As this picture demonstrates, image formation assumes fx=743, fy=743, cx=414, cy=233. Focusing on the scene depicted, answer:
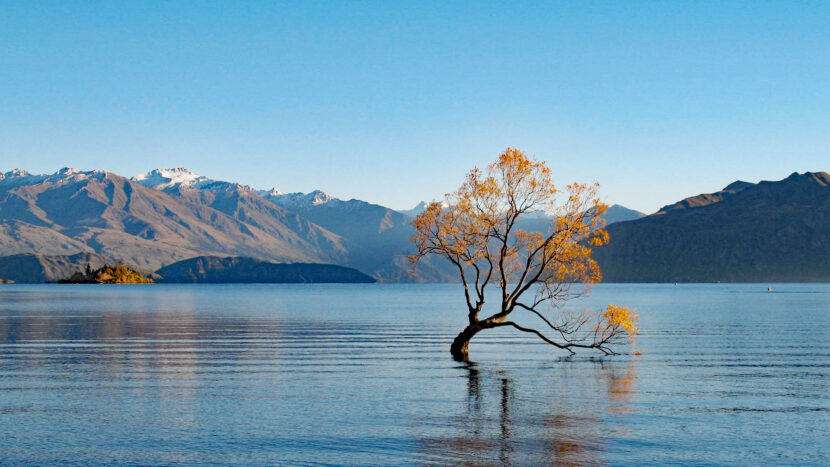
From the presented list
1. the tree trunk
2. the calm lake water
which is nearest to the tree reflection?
the calm lake water

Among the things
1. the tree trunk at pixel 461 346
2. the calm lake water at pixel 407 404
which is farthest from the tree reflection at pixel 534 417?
the tree trunk at pixel 461 346

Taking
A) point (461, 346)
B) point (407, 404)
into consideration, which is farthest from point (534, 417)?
point (461, 346)

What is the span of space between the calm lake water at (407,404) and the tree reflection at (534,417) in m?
0.11

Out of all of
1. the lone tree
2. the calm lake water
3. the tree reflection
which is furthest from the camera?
the lone tree

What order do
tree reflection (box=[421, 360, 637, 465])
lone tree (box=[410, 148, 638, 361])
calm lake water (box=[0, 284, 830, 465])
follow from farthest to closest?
lone tree (box=[410, 148, 638, 361]) → calm lake water (box=[0, 284, 830, 465]) → tree reflection (box=[421, 360, 637, 465])

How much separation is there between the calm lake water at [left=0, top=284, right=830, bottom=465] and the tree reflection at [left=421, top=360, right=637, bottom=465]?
108mm

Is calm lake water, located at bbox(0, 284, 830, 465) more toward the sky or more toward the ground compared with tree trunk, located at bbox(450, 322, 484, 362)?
more toward the ground

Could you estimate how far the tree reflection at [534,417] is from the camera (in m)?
25.2

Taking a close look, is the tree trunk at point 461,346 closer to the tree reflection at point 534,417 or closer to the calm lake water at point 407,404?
the calm lake water at point 407,404

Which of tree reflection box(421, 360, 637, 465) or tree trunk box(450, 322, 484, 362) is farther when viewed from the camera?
tree trunk box(450, 322, 484, 362)

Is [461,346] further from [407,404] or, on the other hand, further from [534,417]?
[534,417]

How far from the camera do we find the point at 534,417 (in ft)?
103

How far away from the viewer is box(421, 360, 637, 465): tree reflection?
82.8 feet

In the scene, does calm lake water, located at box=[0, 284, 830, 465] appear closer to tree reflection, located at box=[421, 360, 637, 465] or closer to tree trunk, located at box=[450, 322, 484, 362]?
tree reflection, located at box=[421, 360, 637, 465]
